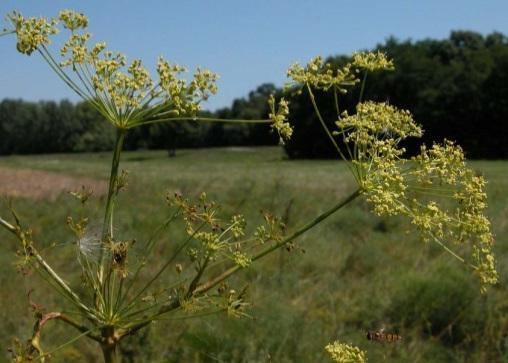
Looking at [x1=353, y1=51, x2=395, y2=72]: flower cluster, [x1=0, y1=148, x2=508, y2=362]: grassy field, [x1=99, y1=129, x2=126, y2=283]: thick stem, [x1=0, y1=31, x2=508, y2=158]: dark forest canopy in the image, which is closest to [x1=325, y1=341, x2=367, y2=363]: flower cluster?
[x1=0, y1=148, x2=508, y2=362]: grassy field

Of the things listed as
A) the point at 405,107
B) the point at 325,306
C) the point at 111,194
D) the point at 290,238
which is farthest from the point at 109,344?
the point at 405,107

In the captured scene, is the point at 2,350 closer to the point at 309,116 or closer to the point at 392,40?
the point at 309,116

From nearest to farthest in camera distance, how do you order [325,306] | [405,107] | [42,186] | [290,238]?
[290,238] < [325,306] < [42,186] < [405,107]

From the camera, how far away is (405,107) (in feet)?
216

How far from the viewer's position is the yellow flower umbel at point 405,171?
5.55 feet

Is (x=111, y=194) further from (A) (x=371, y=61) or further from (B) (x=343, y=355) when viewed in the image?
(A) (x=371, y=61)

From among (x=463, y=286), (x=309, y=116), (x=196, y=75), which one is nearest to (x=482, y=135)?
(x=309, y=116)

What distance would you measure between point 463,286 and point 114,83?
286 inches

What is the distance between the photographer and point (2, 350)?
5.56 metres

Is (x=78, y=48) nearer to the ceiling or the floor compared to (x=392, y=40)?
nearer to the floor

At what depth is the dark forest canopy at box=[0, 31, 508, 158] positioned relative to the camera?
7006 cm

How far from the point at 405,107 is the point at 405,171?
66.3 meters

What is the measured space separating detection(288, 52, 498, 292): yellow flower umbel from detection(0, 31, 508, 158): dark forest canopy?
50729mm

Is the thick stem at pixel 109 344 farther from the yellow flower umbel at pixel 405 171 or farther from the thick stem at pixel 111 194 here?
the yellow flower umbel at pixel 405 171
